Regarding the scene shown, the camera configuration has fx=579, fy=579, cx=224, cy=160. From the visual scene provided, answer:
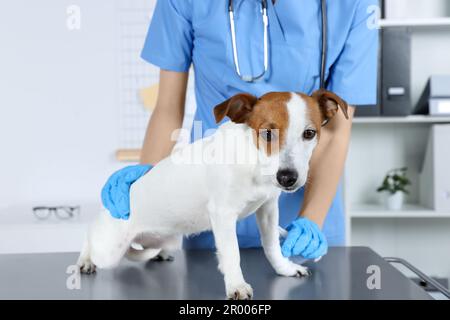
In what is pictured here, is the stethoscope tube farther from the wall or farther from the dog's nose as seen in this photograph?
the wall

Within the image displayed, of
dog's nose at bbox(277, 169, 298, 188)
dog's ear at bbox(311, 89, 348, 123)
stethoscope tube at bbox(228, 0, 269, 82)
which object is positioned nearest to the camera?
dog's nose at bbox(277, 169, 298, 188)

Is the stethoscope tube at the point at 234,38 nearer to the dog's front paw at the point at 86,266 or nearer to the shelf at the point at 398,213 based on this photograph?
the dog's front paw at the point at 86,266

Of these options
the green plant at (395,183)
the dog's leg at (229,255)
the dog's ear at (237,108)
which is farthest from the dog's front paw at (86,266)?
the green plant at (395,183)

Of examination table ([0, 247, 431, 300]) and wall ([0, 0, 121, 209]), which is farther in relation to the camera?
wall ([0, 0, 121, 209])

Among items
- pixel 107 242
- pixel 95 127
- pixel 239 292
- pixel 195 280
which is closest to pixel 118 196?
pixel 107 242

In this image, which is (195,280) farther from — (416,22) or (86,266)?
(416,22)

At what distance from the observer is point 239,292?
826 mm

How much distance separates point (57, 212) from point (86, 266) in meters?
1.55

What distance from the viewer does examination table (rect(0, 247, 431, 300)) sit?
88cm

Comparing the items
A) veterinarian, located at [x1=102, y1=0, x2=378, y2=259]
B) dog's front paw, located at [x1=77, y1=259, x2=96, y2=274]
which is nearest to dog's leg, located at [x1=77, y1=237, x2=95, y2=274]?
dog's front paw, located at [x1=77, y1=259, x2=96, y2=274]

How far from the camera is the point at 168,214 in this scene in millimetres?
960
